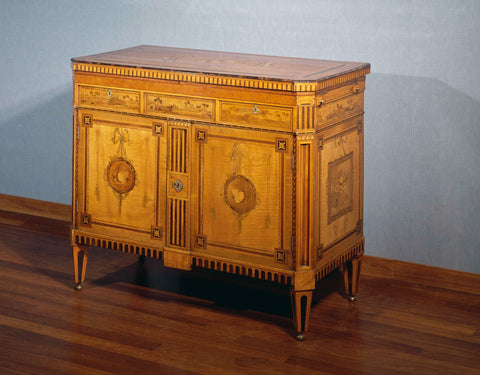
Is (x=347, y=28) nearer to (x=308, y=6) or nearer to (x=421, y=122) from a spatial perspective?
(x=308, y=6)

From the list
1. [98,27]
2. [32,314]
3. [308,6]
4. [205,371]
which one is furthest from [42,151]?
[205,371]

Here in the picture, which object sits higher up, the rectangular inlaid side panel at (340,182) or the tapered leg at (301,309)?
the rectangular inlaid side panel at (340,182)

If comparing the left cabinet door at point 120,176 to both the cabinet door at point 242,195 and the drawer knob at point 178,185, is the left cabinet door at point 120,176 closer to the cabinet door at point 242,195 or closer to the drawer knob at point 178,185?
the drawer knob at point 178,185

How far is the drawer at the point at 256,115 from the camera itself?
3041mm

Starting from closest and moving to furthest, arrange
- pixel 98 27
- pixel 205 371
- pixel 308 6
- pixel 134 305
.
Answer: pixel 205 371, pixel 134 305, pixel 308 6, pixel 98 27

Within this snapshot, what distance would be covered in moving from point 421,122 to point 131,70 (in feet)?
4.16

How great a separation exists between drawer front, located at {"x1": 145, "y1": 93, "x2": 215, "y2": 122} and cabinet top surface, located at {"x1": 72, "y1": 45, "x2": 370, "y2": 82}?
0.37 ft

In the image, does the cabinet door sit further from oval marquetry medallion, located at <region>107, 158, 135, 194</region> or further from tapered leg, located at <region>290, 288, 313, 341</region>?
oval marquetry medallion, located at <region>107, 158, 135, 194</region>

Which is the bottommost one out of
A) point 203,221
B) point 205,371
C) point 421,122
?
point 205,371

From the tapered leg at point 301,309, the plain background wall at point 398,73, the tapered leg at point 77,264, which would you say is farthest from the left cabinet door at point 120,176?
the plain background wall at point 398,73

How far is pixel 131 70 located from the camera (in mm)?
3301

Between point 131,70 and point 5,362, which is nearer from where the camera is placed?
point 5,362

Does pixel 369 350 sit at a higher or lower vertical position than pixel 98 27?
lower

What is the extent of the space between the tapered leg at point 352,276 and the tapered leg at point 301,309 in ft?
1.35
